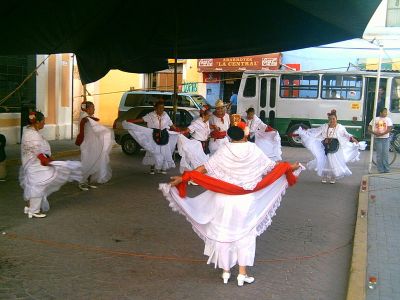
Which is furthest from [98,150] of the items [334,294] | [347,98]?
[347,98]

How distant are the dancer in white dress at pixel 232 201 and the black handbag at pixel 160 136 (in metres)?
6.48

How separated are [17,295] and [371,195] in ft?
23.0

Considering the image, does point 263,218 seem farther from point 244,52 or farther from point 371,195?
point 244,52

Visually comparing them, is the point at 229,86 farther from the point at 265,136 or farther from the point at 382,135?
the point at 382,135

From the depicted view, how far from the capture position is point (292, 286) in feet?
16.8

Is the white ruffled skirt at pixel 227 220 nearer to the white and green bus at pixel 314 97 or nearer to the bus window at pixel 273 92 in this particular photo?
the white and green bus at pixel 314 97

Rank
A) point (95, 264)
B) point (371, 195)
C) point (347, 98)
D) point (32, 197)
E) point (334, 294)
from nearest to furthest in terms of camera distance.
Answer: point (334, 294)
point (95, 264)
point (32, 197)
point (371, 195)
point (347, 98)

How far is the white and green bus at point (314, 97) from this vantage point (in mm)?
19156

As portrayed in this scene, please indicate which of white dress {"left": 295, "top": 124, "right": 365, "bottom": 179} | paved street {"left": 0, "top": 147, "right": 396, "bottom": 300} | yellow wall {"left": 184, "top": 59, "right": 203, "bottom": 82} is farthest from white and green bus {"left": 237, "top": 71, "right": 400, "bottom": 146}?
paved street {"left": 0, "top": 147, "right": 396, "bottom": 300}

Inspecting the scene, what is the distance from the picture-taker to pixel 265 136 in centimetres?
1255

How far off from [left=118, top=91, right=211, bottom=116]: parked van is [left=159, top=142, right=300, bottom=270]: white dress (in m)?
11.3

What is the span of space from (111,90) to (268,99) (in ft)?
29.7

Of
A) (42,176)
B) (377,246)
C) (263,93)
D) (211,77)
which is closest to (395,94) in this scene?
(263,93)

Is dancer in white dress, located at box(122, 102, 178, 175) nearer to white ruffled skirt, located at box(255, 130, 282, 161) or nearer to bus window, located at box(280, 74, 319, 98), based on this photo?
white ruffled skirt, located at box(255, 130, 282, 161)
